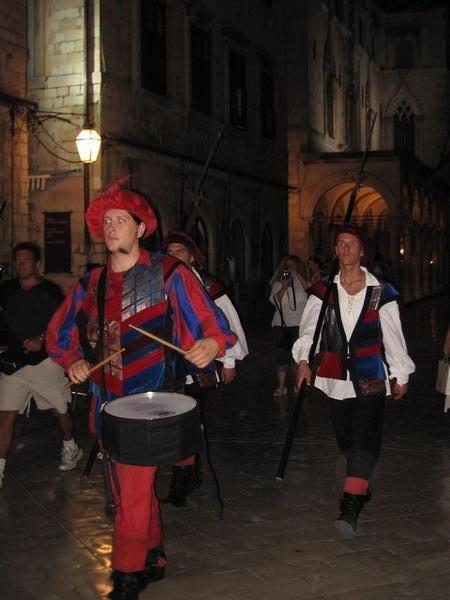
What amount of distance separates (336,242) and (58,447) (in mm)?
3615

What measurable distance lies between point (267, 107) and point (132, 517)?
80.9 feet

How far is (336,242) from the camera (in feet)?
19.3

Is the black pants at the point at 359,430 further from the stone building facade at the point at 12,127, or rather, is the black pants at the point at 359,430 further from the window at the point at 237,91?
the window at the point at 237,91

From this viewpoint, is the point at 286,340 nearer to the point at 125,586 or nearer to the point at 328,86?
the point at 125,586

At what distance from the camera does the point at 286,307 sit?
1131 centimetres

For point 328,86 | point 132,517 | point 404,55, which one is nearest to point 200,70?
point 328,86

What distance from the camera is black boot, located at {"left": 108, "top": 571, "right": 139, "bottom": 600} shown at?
13.8 feet

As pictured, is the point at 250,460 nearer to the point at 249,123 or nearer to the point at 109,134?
the point at 109,134

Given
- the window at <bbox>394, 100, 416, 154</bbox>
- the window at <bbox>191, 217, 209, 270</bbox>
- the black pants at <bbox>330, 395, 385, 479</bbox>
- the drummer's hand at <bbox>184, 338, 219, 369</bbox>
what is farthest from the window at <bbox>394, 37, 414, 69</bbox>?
the drummer's hand at <bbox>184, 338, 219, 369</bbox>

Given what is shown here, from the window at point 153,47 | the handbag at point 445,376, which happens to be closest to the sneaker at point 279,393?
the handbag at point 445,376

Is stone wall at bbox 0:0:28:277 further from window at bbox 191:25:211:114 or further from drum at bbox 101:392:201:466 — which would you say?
drum at bbox 101:392:201:466

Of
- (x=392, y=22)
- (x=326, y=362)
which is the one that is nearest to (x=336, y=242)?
(x=326, y=362)

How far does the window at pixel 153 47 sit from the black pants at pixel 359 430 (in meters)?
15.3

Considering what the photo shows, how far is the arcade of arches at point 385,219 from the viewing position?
2962 cm
